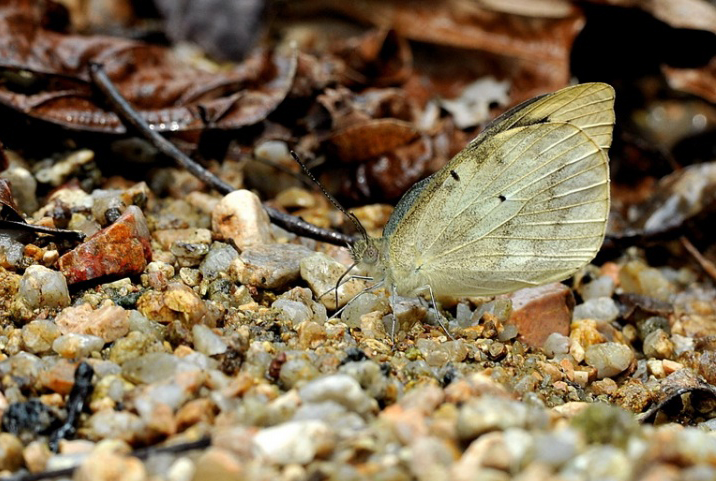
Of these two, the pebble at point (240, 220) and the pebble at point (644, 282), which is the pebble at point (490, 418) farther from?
the pebble at point (644, 282)

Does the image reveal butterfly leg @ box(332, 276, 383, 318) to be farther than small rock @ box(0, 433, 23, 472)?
Yes

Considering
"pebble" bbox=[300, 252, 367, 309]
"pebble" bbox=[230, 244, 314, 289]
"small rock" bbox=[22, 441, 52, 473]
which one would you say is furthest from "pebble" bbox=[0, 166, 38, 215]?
"small rock" bbox=[22, 441, 52, 473]

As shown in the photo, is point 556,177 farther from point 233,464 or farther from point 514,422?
point 233,464

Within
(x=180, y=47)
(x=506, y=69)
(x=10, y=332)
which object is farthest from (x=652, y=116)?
(x=10, y=332)

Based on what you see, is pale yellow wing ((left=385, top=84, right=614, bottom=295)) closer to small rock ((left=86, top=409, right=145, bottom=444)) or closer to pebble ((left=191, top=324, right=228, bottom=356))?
pebble ((left=191, top=324, right=228, bottom=356))

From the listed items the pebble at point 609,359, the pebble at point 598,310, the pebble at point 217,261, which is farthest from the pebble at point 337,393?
the pebble at point 598,310
